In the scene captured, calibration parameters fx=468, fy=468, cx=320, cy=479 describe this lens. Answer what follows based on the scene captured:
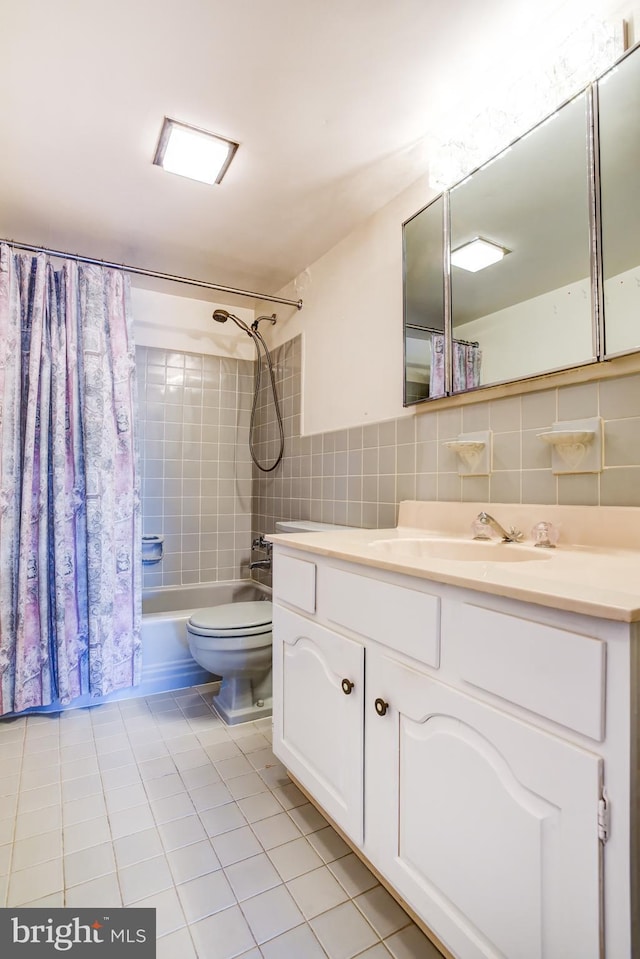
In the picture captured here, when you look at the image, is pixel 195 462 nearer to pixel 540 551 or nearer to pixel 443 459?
pixel 443 459

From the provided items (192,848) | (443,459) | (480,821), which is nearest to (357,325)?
(443,459)

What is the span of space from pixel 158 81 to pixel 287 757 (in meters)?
2.02

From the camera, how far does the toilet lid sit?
6.28ft

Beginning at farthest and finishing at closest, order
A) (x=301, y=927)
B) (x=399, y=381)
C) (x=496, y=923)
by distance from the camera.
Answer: (x=399, y=381)
(x=301, y=927)
(x=496, y=923)

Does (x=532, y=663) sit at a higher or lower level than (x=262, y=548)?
higher

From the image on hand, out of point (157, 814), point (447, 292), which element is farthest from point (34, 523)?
point (447, 292)

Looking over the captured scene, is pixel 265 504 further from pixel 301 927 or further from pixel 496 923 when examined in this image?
pixel 496 923

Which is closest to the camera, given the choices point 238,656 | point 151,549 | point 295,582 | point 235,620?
point 295,582

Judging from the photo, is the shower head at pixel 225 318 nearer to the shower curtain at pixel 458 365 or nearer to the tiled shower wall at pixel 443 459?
the tiled shower wall at pixel 443 459

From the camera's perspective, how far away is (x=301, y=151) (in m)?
1.62

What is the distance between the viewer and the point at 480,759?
76 cm

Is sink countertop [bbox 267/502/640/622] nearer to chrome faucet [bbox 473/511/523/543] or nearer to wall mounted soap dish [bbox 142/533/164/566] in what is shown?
chrome faucet [bbox 473/511/523/543]

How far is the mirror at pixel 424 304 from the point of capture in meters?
1.57

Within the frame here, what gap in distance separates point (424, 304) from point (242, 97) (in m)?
0.84
